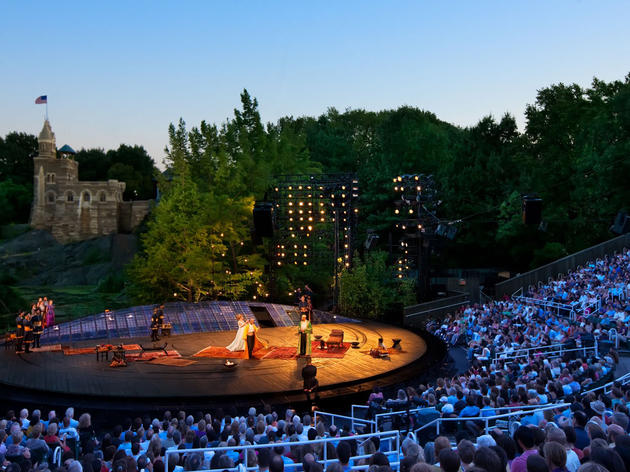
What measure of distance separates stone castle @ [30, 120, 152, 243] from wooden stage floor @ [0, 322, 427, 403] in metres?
51.7

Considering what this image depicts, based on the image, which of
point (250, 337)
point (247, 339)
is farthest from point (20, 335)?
point (250, 337)

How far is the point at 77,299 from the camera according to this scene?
53.1 m

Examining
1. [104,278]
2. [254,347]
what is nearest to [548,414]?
[254,347]

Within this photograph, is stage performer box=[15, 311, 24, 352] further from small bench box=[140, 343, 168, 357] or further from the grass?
the grass

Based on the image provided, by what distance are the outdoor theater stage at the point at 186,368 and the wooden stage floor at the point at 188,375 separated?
1.0 inches

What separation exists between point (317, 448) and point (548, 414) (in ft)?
10.1

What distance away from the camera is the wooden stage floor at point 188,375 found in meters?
14.0

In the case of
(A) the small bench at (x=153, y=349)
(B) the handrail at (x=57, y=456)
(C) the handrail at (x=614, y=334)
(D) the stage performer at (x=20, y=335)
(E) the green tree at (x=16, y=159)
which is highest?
(E) the green tree at (x=16, y=159)

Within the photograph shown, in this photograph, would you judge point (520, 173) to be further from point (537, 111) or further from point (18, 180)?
point (18, 180)

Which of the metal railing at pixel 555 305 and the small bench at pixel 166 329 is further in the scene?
the small bench at pixel 166 329

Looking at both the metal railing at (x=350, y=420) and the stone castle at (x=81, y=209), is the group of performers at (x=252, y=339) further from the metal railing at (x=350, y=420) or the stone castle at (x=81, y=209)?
the stone castle at (x=81, y=209)

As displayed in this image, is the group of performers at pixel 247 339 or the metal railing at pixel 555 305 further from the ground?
the metal railing at pixel 555 305

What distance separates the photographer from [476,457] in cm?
402

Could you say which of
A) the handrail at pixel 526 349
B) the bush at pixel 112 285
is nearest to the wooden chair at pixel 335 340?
the handrail at pixel 526 349
